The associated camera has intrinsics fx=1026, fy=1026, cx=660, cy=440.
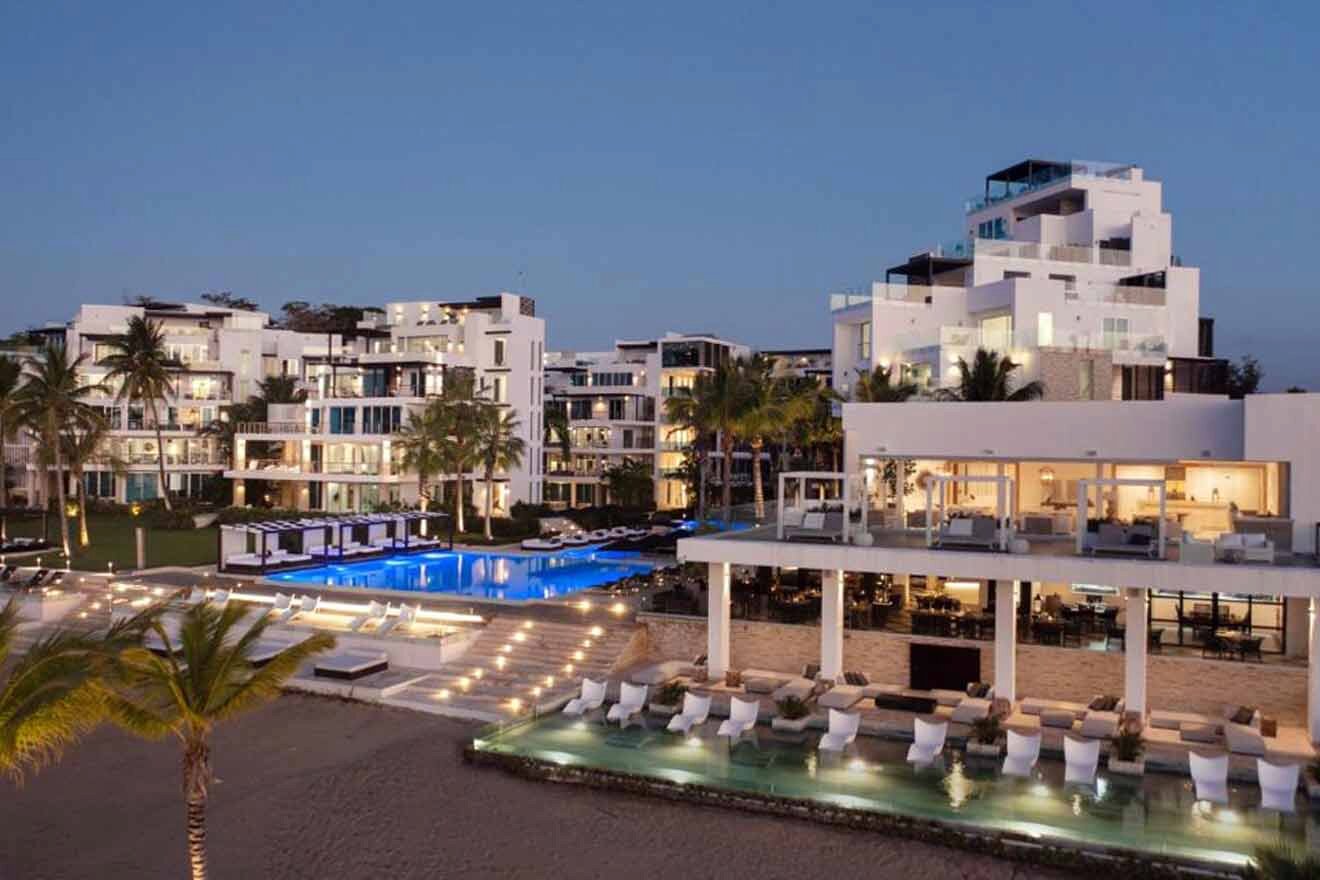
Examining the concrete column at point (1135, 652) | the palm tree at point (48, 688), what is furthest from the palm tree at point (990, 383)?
the palm tree at point (48, 688)

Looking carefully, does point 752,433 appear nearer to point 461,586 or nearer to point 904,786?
point 461,586

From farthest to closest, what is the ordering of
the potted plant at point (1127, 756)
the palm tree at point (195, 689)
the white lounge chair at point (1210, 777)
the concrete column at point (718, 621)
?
1. the concrete column at point (718, 621)
2. the potted plant at point (1127, 756)
3. the white lounge chair at point (1210, 777)
4. the palm tree at point (195, 689)

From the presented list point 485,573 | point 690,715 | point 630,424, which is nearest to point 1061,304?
point 485,573

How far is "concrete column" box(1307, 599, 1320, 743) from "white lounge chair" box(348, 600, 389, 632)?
782 inches

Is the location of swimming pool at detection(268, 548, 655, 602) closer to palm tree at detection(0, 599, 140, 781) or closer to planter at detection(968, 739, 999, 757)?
Answer: planter at detection(968, 739, 999, 757)

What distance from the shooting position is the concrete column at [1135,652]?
61.3 feet

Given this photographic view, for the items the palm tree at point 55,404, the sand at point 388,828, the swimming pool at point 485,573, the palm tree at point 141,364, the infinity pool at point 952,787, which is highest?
the palm tree at point 141,364

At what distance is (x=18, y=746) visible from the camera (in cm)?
880

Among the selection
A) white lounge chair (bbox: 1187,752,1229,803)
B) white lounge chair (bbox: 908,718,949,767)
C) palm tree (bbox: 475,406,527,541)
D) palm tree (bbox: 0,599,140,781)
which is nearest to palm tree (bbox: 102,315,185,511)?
palm tree (bbox: 475,406,527,541)

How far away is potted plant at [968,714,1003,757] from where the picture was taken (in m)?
16.8

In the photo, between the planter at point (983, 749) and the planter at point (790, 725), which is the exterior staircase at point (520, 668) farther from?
the planter at point (983, 749)

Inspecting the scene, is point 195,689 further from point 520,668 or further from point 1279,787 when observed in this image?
point 1279,787

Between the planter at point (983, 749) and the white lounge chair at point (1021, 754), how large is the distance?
455mm

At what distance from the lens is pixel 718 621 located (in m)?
22.2
